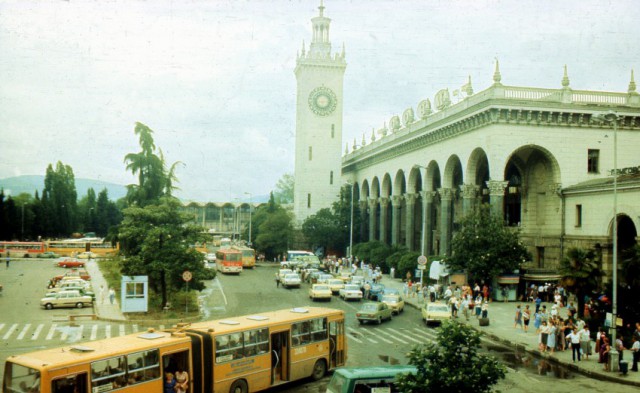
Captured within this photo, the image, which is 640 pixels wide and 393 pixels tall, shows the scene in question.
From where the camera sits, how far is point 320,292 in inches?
1703

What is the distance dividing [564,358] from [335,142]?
68.6 m

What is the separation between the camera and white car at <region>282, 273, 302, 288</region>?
51250 millimetres

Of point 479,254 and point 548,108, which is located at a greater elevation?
point 548,108

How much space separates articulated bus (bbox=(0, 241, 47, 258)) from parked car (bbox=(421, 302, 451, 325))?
69.2m

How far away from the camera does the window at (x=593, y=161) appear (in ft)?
159

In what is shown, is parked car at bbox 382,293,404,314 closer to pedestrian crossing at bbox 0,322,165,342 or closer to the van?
pedestrian crossing at bbox 0,322,165,342

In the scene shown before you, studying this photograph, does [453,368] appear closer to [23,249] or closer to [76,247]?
[76,247]

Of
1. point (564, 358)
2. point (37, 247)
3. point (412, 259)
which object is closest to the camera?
point (564, 358)

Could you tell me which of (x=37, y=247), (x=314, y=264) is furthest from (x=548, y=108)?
(x=37, y=247)

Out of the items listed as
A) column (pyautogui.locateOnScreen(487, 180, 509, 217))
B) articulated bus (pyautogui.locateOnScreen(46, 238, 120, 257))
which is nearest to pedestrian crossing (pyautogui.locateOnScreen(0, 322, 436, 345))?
column (pyautogui.locateOnScreen(487, 180, 509, 217))

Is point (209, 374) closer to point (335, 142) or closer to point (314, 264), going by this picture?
point (314, 264)

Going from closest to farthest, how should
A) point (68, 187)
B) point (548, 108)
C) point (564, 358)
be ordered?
1. point (564, 358)
2. point (548, 108)
3. point (68, 187)

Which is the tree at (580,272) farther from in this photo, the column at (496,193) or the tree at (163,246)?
the tree at (163,246)

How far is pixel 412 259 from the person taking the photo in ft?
189
